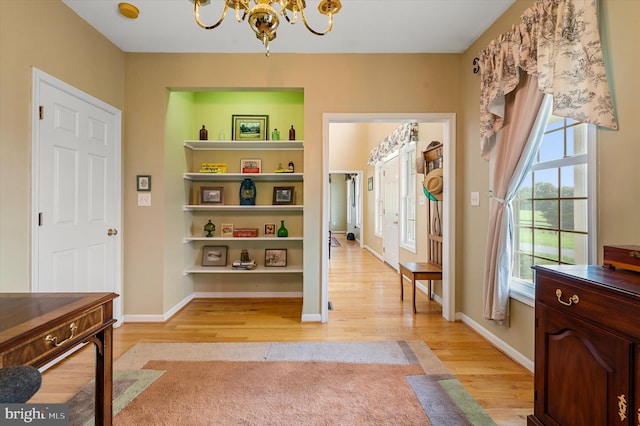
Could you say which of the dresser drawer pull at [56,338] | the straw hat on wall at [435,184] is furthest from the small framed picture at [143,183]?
the straw hat on wall at [435,184]

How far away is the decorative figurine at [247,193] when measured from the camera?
3.54 meters

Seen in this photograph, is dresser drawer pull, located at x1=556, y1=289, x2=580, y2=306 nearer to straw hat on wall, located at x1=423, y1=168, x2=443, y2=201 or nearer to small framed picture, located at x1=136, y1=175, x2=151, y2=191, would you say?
straw hat on wall, located at x1=423, y1=168, x2=443, y2=201

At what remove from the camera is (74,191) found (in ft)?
7.86

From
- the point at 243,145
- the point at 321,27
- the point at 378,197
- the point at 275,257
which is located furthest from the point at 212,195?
the point at 378,197

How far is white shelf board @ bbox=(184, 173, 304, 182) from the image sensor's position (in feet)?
11.1

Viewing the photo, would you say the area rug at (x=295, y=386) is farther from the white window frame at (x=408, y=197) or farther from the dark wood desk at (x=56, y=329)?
the white window frame at (x=408, y=197)

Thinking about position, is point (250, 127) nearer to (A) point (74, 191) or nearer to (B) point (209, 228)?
(B) point (209, 228)

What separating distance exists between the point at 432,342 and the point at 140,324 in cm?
275

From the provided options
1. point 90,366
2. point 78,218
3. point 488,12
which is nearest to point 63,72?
point 78,218

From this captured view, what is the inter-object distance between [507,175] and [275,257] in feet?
8.39

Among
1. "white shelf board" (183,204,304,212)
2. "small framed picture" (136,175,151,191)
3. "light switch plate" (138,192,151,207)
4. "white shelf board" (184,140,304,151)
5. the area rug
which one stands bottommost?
the area rug

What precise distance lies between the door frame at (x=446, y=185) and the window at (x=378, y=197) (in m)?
3.56

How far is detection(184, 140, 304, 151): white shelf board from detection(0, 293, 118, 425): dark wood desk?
93.5 inches

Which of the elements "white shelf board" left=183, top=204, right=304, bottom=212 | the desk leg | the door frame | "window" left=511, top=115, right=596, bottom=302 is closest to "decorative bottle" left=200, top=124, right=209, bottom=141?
"white shelf board" left=183, top=204, right=304, bottom=212
